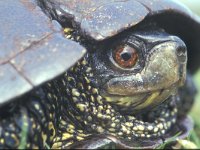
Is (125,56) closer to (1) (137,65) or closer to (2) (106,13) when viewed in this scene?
(1) (137,65)

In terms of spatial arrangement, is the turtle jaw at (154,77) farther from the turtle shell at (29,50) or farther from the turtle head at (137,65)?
the turtle shell at (29,50)

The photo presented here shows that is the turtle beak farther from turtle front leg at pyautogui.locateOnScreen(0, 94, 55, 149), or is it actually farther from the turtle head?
turtle front leg at pyautogui.locateOnScreen(0, 94, 55, 149)

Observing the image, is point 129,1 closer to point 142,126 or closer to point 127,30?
point 127,30

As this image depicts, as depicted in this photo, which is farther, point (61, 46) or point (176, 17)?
point (176, 17)

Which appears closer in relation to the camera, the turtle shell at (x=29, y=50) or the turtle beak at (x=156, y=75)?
the turtle shell at (x=29, y=50)

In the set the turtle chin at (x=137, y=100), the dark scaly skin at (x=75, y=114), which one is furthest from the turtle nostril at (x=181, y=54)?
the dark scaly skin at (x=75, y=114)

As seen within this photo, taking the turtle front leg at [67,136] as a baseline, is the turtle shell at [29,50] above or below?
above

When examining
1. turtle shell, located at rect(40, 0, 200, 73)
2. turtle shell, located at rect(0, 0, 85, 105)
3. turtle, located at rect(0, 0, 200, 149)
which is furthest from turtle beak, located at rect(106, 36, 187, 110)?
turtle shell, located at rect(0, 0, 85, 105)

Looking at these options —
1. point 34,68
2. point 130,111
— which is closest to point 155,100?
point 130,111
